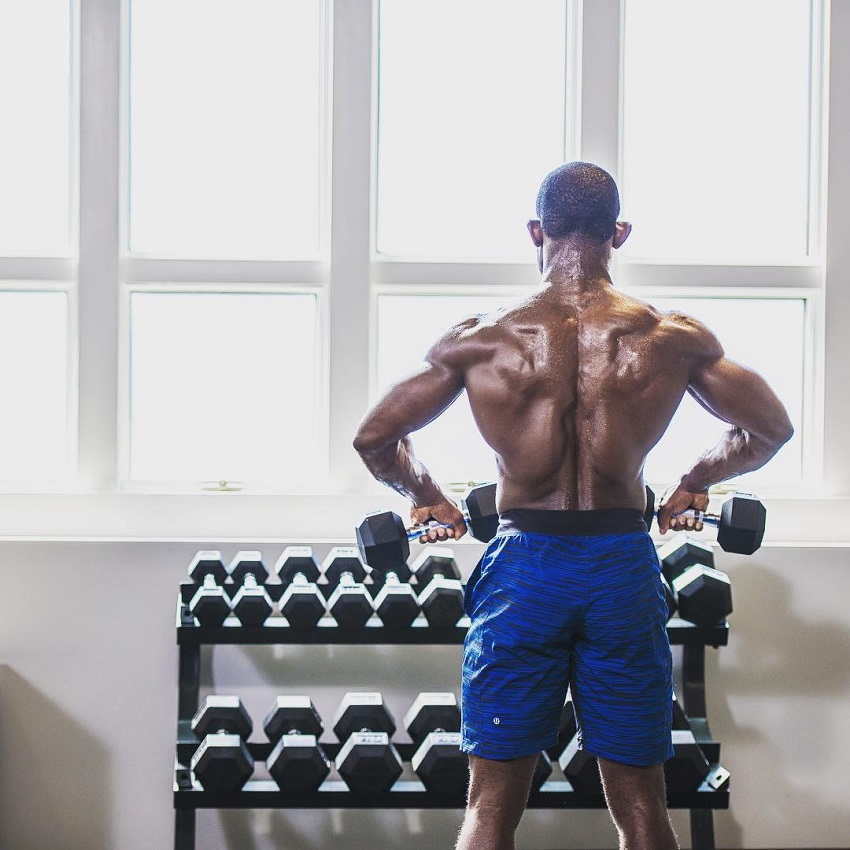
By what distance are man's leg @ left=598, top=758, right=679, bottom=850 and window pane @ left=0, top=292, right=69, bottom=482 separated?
1914 mm

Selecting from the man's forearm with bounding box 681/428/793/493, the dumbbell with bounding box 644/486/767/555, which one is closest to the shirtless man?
the man's forearm with bounding box 681/428/793/493

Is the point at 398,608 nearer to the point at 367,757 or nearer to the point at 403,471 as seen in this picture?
the point at 367,757

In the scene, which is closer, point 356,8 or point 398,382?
point 398,382

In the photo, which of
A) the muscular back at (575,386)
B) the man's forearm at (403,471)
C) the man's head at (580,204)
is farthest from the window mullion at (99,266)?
the man's head at (580,204)

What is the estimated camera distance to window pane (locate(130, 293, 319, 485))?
2926 millimetres

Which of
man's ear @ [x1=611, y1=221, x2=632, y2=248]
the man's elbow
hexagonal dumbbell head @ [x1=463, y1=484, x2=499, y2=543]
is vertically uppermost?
man's ear @ [x1=611, y1=221, x2=632, y2=248]

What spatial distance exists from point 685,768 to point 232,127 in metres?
2.15

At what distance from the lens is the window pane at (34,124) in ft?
9.61

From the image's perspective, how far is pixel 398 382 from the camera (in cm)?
178

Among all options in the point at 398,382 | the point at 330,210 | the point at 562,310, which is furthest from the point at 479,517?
the point at 330,210

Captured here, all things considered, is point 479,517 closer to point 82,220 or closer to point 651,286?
point 651,286

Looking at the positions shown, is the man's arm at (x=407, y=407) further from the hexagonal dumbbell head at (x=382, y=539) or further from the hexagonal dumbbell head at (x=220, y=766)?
the hexagonal dumbbell head at (x=220, y=766)

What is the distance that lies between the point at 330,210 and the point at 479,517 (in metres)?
1.27

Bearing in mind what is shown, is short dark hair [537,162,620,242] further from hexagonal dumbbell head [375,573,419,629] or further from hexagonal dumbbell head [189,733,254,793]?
hexagonal dumbbell head [189,733,254,793]
